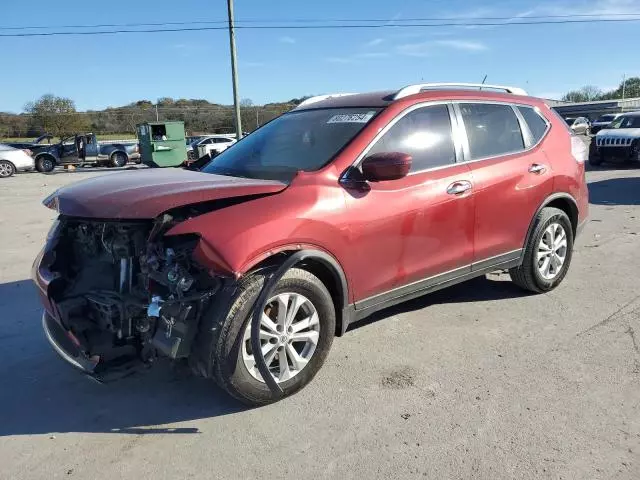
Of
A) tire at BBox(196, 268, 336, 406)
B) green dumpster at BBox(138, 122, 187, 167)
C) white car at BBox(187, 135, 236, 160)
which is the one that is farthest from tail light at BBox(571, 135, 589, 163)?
white car at BBox(187, 135, 236, 160)

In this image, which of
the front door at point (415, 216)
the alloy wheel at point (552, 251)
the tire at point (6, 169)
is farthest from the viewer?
the tire at point (6, 169)

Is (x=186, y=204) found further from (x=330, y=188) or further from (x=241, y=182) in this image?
(x=330, y=188)

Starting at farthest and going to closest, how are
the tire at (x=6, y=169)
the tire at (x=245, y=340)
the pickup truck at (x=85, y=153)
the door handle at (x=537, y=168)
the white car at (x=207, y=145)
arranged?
the white car at (x=207, y=145) → the pickup truck at (x=85, y=153) → the tire at (x=6, y=169) → the door handle at (x=537, y=168) → the tire at (x=245, y=340)

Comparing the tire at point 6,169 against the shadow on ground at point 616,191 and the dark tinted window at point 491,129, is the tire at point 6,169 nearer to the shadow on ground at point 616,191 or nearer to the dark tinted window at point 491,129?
the shadow on ground at point 616,191

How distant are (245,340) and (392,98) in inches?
84.3

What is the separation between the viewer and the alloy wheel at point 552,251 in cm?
503

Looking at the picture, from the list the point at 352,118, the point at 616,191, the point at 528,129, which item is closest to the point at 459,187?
the point at 352,118

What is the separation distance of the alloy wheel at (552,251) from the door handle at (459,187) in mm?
1220

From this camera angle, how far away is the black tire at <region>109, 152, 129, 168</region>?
28.2 meters

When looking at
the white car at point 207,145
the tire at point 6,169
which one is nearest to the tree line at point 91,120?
the white car at point 207,145

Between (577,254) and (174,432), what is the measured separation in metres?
5.41

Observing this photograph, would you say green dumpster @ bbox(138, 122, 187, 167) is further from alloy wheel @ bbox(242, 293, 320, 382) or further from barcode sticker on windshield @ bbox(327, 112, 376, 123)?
alloy wheel @ bbox(242, 293, 320, 382)

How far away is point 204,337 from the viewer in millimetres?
3006

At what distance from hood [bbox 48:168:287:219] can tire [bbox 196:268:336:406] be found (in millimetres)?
539
